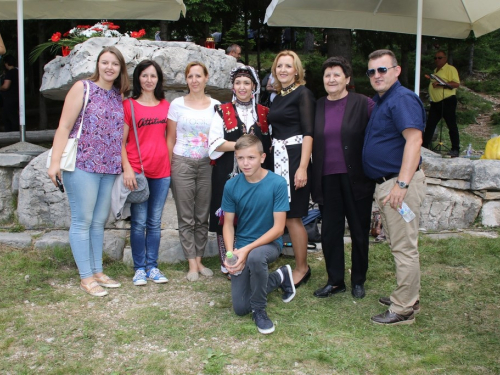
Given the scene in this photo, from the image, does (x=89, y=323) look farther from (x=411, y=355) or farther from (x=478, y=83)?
(x=478, y=83)

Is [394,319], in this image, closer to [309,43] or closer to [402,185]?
[402,185]

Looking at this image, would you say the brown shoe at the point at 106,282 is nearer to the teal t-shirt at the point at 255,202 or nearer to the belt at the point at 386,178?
the teal t-shirt at the point at 255,202

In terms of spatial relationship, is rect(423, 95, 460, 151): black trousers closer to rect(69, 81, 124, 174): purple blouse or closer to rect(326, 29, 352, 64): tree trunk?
rect(326, 29, 352, 64): tree trunk

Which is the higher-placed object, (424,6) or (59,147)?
(424,6)

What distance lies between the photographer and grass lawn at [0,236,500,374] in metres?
2.79

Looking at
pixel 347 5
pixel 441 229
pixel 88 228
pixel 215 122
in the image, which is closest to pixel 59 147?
pixel 88 228

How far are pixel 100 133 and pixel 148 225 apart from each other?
0.88 meters

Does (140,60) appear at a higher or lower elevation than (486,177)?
higher

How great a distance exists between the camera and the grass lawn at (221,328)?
9.15ft

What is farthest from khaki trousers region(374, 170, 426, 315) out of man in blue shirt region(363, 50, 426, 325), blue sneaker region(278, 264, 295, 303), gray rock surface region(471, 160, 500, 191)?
gray rock surface region(471, 160, 500, 191)

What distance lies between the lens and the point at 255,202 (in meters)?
3.45

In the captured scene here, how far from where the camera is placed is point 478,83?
16672mm

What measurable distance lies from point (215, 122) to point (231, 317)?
1.48 metres

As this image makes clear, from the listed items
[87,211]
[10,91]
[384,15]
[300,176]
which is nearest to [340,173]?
[300,176]
